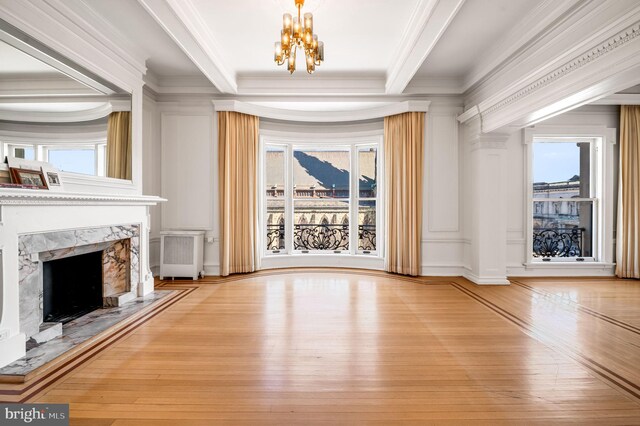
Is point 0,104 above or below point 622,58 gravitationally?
below

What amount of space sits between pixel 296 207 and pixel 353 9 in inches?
134

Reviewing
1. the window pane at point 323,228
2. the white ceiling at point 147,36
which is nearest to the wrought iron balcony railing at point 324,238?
the window pane at point 323,228

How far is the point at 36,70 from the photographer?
8.29 feet

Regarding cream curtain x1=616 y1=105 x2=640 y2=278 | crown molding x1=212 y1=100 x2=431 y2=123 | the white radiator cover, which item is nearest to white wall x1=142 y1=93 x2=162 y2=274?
the white radiator cover

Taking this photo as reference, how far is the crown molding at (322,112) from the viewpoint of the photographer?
195 inches

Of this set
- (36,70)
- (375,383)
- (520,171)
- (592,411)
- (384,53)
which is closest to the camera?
(592,411)

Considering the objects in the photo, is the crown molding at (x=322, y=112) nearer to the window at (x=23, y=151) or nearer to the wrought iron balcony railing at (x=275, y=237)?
the wrought iron balcony railing at (x=275, y=237)

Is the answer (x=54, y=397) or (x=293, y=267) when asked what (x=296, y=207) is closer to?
(x=293, y=267)

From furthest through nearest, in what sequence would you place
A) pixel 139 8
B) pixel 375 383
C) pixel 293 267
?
1. pixel 293 267
2. pixel 139 8
3. pixel 375 383

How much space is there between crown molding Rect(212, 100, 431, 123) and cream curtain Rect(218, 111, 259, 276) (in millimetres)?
124

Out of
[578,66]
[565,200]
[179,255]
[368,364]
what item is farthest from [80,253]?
[565,200]

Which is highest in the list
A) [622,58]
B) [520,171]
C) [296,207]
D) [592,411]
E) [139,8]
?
[139,8]

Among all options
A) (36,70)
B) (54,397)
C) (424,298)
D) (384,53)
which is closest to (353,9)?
(384,53)

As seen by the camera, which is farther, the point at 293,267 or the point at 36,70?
the point at 293,267
